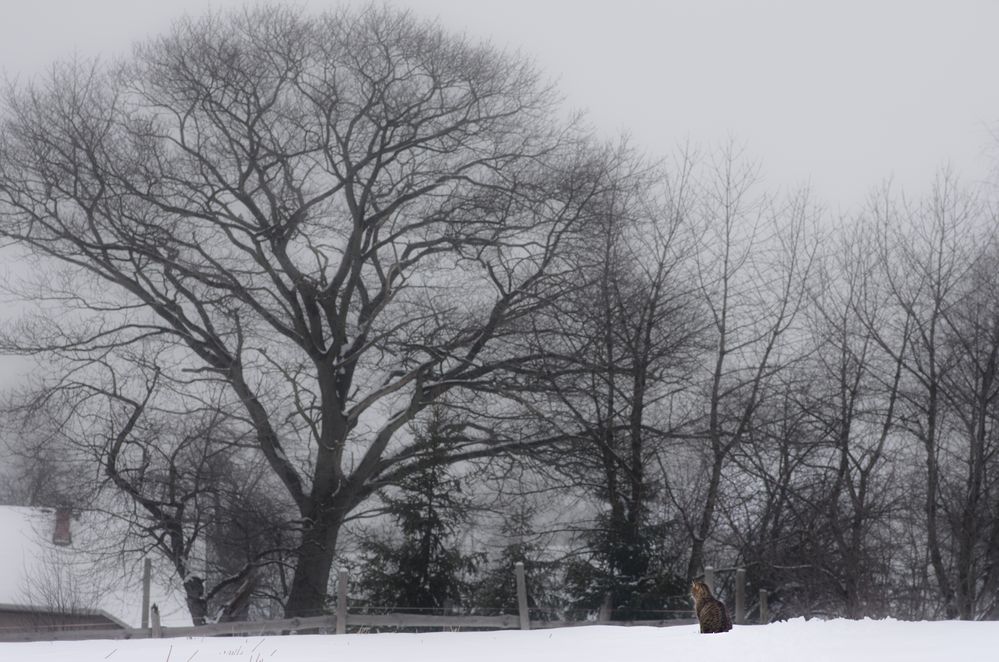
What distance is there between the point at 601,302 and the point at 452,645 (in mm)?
10697

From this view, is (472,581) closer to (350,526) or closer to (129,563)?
(350,526)

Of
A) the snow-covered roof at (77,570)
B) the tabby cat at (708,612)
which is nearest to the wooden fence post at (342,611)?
the snow-covered roof at (77,570)

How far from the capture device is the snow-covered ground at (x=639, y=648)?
27.8 feet

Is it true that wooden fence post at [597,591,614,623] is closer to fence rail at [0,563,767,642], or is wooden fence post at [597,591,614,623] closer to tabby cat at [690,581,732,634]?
fence rail at [0,563,767,642]

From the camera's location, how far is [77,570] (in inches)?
1147

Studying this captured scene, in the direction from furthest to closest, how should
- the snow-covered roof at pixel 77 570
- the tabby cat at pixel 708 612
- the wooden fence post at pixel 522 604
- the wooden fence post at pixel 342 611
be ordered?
the snow-covered roof at pixel 77 570
the wooden fence post at pixel 522 604
the wooden fence post at pixel 342 611
the tabby cat at pixel 708 612

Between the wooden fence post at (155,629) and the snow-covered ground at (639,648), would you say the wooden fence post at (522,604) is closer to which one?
the snow-covered ground at (639,648)

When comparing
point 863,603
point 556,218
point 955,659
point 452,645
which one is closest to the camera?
point 955,659

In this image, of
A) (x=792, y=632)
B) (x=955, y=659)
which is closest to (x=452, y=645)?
(x=792, y=632)

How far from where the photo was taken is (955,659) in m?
7.60

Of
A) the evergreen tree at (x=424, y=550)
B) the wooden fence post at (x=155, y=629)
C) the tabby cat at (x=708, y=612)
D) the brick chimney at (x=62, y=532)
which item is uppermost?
the brick chimney at (x=62, y=532)

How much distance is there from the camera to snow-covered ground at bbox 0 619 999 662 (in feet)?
27.8

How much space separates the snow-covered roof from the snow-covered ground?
1048 cm

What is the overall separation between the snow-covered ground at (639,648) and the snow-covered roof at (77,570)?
10484 mm
